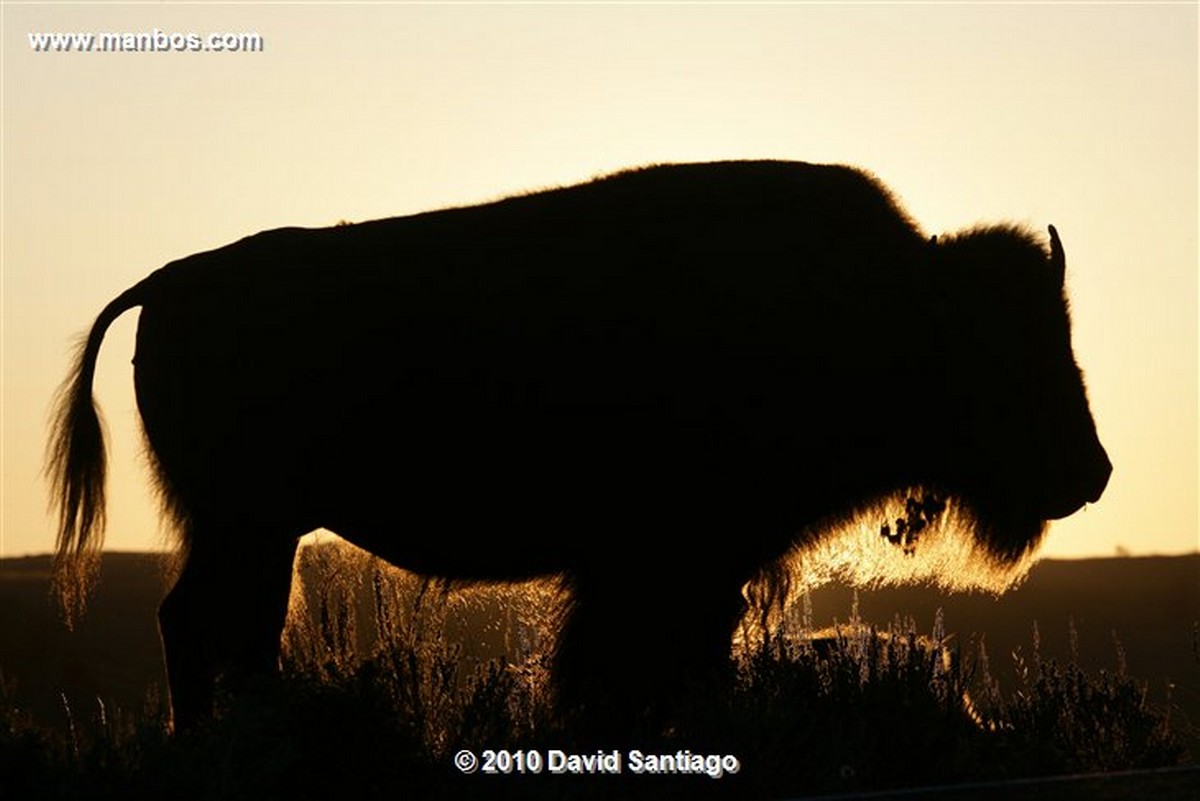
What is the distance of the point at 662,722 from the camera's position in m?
9.02

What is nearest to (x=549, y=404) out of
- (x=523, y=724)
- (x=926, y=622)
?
(x=523, y=724)

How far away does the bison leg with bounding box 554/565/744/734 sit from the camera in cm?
920

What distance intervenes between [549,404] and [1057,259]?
2.53m

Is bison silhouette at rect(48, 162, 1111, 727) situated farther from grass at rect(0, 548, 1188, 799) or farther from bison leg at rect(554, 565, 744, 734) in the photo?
grass at rect(0, 548, 1188, 799)

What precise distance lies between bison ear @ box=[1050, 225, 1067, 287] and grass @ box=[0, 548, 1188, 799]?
1.72 m

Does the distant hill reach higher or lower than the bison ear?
lower

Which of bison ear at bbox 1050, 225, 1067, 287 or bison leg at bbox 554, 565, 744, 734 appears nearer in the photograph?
bison leg at bbox 554, 565, 744, 734

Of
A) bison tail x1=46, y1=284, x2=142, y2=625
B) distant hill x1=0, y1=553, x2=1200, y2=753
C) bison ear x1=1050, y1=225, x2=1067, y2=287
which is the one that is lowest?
distant hill x1=0, y1=553, x2=1200, y2=753

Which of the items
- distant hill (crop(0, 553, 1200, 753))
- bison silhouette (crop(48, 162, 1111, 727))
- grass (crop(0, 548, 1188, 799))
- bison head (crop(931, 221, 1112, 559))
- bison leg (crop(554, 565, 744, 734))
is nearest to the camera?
grass (crop(0, 548, 1188, 799))

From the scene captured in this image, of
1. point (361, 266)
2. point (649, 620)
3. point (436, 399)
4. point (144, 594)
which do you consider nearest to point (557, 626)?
point (649, 620)

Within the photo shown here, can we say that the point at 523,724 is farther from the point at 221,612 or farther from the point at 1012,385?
the point at 1012,385

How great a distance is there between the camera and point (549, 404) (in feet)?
31.5


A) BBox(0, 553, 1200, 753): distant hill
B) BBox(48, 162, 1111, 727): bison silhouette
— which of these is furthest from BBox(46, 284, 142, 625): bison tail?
BBox(0, 553, 1200, 753): distant hill

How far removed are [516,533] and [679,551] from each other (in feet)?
2.30
